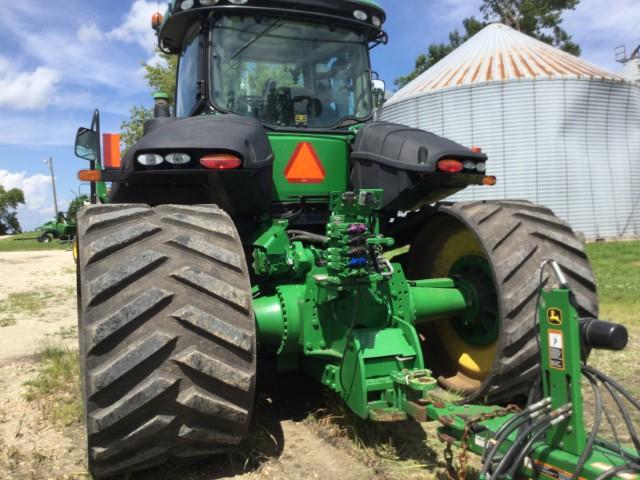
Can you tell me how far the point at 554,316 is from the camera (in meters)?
2.24

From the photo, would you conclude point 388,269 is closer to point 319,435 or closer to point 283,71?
point 319,435

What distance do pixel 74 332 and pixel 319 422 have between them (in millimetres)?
4317

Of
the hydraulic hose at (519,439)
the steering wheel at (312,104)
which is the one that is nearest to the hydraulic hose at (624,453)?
the hydraulic hose at (519,439)

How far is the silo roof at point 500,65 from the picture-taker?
1792cm

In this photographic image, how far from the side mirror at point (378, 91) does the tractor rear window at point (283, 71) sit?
29 centimetres

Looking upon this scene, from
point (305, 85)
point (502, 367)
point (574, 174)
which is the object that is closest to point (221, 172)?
point (305, 85)

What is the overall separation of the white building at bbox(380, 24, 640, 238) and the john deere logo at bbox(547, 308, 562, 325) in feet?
51.8

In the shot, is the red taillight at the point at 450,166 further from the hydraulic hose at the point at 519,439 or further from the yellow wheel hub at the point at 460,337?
the hydraulic hose at the point at 519,439

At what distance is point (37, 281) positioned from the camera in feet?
40.1

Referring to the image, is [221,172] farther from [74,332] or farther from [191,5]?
[74,332]

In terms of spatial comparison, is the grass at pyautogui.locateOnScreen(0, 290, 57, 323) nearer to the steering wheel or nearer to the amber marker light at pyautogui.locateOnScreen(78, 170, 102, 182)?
the amber marker light at pyautogui.locateOnScreen(78, 170, 102, 182)

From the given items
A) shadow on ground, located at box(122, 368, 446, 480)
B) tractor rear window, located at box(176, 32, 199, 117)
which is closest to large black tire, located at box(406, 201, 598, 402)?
shadow on ground, located at box(122, 368, 446, 480)

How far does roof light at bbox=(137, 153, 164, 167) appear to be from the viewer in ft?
10.4

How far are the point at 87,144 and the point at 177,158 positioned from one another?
2.13m
